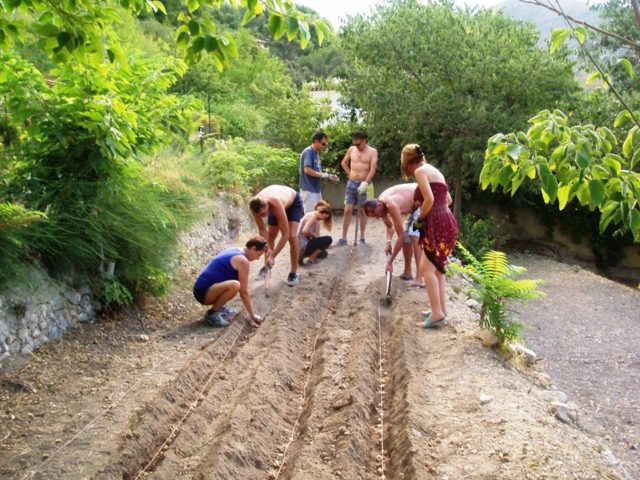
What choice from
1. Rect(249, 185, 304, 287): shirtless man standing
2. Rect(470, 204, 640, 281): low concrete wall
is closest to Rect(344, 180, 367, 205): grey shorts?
Rect(249, 185, 304, 287): shirtless man standing

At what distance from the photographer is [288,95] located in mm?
17297

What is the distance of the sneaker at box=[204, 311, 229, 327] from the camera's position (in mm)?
7023

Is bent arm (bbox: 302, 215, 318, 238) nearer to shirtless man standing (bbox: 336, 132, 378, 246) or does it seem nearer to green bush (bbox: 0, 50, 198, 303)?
shirtless man standing (bbox: 336, 132, 378, 246)

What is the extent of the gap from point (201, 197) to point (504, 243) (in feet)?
28.0

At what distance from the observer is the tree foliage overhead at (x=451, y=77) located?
13.6 meters

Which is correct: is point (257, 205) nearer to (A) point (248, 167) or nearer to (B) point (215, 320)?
(B) point (215, 320)

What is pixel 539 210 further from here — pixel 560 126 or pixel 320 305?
pixel 560 126

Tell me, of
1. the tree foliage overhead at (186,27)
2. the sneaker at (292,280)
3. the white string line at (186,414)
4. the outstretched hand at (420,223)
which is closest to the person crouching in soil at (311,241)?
the sneaker at (292,280)

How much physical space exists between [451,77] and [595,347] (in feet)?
23.2

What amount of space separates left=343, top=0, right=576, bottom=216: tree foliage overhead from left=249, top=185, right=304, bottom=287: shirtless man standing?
242 inches

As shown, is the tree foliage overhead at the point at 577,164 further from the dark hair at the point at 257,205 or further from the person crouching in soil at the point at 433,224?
the dark hair at the point at 257,205

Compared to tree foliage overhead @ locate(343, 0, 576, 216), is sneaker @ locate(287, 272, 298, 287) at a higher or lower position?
lower

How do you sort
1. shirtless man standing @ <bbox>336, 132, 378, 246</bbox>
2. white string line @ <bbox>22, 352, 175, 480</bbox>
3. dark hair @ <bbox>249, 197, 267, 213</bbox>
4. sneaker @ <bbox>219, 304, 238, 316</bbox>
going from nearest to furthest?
white string line @ <bbox>22, 352, 175, 480</bbox> < sneaker @ <bbox>219, 304, 238, 316</bbox> < dark hair @ <bbox>249, 197, 267, 213</bbox> < shirtless man standing @ <bbox>336, 132, 378, 246</bbox>

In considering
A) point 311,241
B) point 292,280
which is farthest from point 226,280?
point 311,241
